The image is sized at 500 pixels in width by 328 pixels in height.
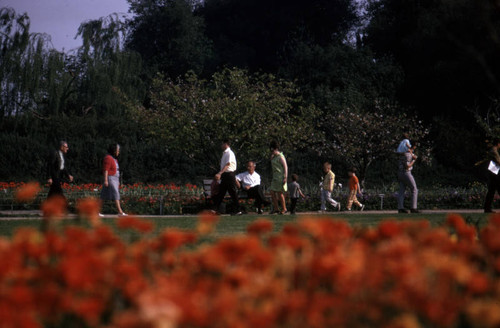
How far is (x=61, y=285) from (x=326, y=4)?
45.3 m

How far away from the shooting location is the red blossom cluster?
2021 mm

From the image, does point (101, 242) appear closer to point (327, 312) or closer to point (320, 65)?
point (327, 312)

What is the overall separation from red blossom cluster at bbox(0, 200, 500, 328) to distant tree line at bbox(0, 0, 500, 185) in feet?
69.7

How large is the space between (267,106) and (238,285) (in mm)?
24496

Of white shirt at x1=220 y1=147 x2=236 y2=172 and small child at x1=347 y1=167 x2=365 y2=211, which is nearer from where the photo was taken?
white shirt at x1=220 y1=147 x2=236 y2=172

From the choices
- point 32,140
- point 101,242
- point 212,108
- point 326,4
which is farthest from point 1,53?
point 101,242

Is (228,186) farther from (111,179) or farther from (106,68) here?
(106,68)

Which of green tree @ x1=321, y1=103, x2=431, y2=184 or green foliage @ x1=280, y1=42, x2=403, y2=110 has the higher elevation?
green foliage @ x1=280, y1=42, x2=403, y2=110

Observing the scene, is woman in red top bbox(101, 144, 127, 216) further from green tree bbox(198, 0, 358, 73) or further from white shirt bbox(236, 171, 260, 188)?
green tree bbox(198, 0, 358, 73)

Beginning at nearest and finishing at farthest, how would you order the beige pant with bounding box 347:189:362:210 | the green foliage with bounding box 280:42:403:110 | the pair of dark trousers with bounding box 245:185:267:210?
1. the pair of dark trousers with bounding box 245:185:267:210
2. the beige pant with bounding box 347:189:362:210
3. the green foliage with bounding box 280:42:403:110

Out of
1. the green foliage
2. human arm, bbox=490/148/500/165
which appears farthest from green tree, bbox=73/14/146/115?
human arm, bbox=490/148/500/165

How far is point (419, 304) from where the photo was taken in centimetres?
236

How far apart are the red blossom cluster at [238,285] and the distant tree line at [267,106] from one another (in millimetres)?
21257

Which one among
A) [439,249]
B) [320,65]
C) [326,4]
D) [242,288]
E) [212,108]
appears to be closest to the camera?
[242,288]
